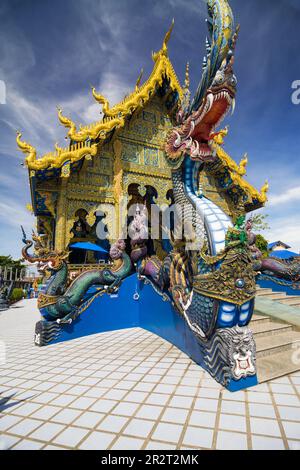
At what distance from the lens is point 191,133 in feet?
13.2

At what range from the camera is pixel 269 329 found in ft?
14.0

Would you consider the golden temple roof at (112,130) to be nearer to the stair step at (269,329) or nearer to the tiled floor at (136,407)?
the stair step at (269,329)

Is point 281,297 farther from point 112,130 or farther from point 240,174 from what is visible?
point 112,130

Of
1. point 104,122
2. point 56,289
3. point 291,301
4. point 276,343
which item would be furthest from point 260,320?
point 104,122

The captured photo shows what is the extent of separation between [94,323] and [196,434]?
4.63 metres

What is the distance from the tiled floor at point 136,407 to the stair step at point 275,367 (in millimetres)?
139

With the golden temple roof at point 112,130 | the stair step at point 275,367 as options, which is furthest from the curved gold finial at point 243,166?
the stair step at point 275,367

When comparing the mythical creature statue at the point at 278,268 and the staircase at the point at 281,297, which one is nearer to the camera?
the staircase at the point at 281,297

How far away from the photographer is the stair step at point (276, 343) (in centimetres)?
362

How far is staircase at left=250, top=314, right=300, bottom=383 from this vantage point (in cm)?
327

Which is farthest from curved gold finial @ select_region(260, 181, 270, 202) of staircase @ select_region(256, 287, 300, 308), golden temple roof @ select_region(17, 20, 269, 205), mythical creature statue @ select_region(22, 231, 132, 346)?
mythical creature statue @ select_region(22, 231, 132, 346)

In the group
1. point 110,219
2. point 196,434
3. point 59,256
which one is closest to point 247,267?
point 196,434

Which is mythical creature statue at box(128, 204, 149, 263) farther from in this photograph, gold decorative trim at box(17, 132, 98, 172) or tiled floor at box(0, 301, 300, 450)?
tiled floor at box(0, 301, 300, 450)
